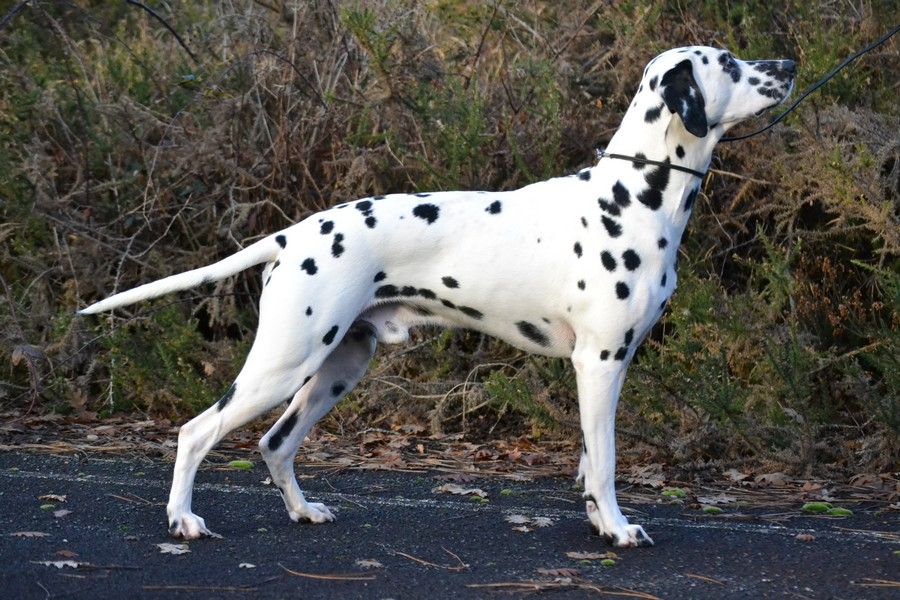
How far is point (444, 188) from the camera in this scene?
8.62 meters

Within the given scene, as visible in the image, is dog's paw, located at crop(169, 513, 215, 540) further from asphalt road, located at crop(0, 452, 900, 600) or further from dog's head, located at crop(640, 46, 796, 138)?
dog's head, located at crop(640, 46, 796, 138)

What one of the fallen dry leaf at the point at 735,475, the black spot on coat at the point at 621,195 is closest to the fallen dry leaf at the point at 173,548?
the black spot on coat at the point at 621,195

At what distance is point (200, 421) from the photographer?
5.38 m

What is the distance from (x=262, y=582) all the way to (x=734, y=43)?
17.8ft

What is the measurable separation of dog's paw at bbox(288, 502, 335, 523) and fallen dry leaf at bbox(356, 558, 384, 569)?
74cm

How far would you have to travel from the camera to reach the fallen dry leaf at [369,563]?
4914 mm

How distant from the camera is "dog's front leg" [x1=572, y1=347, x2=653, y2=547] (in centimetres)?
533

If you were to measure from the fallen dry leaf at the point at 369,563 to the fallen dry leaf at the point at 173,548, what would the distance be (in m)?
0.73

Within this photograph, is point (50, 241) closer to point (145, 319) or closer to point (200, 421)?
point (145, 319)

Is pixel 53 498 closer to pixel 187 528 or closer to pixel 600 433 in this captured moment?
pixel 187 528

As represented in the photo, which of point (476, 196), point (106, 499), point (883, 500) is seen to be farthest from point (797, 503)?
point (106, 499)

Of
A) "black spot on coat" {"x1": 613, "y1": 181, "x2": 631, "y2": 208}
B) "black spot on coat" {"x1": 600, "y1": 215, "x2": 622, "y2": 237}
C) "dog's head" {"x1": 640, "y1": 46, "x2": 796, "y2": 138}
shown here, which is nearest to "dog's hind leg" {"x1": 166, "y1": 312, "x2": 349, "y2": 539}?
"black spot on coat" {"x1": 600, "y1": 215, "x2": 622, "y2": 237}

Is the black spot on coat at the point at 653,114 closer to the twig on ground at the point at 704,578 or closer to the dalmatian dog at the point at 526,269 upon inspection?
the dalmatian dog at the point at 526,269

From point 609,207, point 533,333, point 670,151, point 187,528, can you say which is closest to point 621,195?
point 609,207
